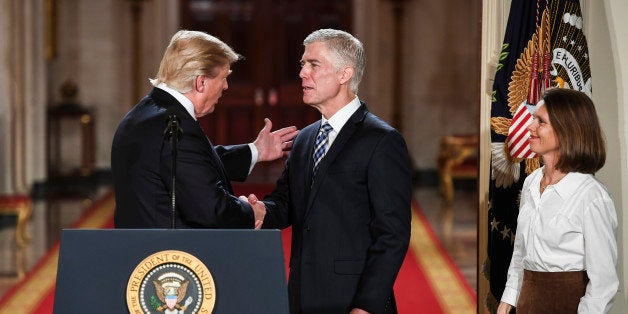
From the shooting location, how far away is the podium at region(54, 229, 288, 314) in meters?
2.85

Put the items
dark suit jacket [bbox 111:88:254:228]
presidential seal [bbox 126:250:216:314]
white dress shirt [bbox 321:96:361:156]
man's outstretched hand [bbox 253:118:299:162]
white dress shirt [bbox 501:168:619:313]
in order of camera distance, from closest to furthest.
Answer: presidential seal [bbox 126:250:216:314] → white dress shirt [bbox 501:168:619:313] → dark suit jacket [bbox 111:88:254:228] → white dress shirt [bbox 321:96:361:156] → man's outstretched hand [bbox 253:118:299:162]

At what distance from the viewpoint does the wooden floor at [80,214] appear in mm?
8906

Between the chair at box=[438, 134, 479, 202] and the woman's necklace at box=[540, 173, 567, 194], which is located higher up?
the woman's necklace at box=[540, 173, 567, 194]

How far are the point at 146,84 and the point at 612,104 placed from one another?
38.5 feet

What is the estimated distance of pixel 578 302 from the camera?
3.43 meters

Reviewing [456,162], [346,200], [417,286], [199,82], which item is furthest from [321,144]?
[456,162]

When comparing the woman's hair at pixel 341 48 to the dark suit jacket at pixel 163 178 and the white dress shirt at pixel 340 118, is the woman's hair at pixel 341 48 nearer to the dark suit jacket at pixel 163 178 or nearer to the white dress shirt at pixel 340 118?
the white dress shirt at pixel 340 118

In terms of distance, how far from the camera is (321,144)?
3.77 meters

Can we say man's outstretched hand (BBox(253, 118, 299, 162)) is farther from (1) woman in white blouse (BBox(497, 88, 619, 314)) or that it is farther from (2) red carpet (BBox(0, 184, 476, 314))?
(2) red carpet (BBox(0, 184, 476, 314))

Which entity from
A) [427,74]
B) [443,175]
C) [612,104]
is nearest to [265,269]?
[612,104]

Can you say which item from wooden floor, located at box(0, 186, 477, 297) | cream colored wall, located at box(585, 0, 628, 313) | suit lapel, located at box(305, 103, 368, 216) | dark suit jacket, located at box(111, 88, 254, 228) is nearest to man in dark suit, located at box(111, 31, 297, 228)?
dark suit jacket, located at box(111, 88, 254, 228)

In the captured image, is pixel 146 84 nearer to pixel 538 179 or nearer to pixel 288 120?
pixel 288 120

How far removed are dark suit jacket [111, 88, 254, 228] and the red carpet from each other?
379cm

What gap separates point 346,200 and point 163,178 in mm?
643
